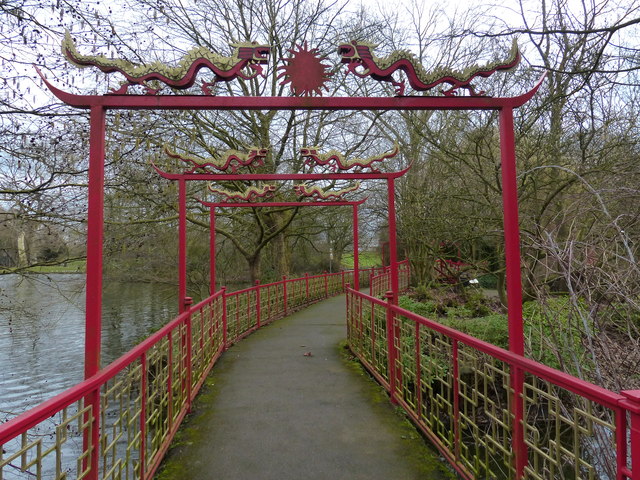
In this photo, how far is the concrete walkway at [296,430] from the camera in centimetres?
343

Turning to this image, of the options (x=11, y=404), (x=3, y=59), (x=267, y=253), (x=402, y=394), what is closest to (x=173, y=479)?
(x=402, y=394)

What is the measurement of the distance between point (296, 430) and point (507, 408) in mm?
2061

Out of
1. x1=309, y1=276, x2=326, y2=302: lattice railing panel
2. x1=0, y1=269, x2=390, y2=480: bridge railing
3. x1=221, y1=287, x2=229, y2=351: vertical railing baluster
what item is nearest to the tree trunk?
x1=309, y1=276, x2=326, y2=302: lattice railing panel

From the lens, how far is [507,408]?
2.84 m

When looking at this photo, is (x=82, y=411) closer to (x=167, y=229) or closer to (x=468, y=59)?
(x=468, y=59)

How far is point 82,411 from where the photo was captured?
→ 2295 millimetres

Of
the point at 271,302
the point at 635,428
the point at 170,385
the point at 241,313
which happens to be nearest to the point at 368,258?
the point at 271,302

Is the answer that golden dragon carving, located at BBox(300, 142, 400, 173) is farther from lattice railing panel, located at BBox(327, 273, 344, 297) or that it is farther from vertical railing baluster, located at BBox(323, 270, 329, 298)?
lattice railing panel, located at BBox(327, 273, 344, 297)

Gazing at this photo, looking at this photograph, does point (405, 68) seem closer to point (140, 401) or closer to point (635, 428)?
point (635, 428)

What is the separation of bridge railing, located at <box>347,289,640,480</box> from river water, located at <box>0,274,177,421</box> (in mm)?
4635

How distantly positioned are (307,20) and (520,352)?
1283 cm

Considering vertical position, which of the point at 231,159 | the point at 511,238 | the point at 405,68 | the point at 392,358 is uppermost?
the point at 231,159

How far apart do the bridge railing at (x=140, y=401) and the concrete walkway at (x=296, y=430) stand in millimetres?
269

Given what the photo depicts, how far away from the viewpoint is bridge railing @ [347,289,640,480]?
1.95 m
